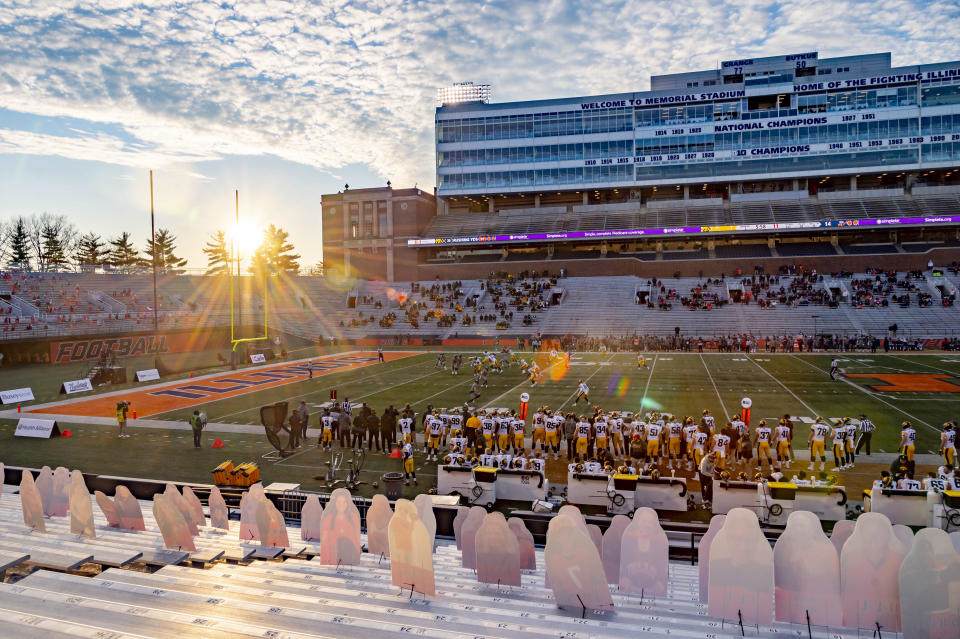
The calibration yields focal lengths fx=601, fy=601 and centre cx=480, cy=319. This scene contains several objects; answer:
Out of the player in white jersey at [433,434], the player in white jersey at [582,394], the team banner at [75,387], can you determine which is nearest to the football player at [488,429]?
the player in white jersey at [433,434]

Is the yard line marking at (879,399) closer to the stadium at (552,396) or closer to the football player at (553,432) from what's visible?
the stadium at (552,396)

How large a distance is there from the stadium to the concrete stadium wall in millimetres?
303

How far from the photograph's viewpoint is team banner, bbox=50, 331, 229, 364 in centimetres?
3634

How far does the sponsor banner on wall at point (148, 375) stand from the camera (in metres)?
30.6

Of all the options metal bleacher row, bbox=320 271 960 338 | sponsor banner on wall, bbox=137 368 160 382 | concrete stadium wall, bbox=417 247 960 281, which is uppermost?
concrete stadium wall, bbox=417 247 960 281

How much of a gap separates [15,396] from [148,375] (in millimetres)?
6844

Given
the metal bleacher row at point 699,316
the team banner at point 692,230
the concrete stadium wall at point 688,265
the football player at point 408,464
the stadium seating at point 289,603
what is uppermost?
the team banner at point 692,230

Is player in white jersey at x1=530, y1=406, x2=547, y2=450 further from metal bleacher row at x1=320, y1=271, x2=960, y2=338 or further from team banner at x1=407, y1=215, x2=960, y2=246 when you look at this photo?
team banner at x1=407, y1=215, x2=960, y2=246

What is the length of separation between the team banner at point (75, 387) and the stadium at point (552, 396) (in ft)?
0.38

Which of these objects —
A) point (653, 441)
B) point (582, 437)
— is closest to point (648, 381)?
point (653, 441)

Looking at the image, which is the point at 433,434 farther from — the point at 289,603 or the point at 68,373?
the point at 68,373

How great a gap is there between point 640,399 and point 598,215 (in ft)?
154

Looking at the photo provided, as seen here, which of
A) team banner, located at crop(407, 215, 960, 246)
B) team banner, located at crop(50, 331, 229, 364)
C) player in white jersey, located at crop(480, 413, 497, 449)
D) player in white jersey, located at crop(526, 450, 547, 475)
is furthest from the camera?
team banner, located at crop(407, 215, 960, 246)

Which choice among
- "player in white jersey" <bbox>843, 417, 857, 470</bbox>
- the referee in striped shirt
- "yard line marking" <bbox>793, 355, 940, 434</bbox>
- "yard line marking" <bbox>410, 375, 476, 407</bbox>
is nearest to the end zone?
"yard line marking" <bbox>410, 375, 476, 407</bbox>
